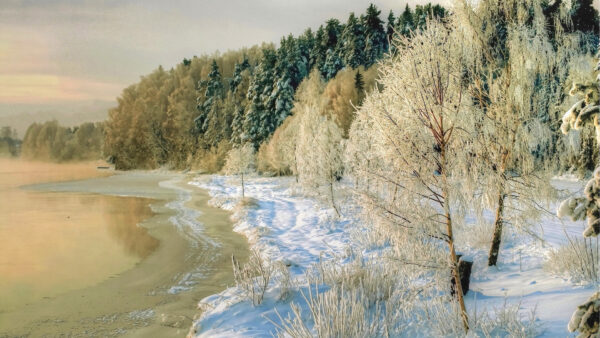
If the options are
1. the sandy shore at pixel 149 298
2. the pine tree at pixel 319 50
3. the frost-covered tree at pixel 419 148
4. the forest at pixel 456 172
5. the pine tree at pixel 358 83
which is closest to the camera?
the forest at pixel 456 172

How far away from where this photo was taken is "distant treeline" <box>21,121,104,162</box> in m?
99.9

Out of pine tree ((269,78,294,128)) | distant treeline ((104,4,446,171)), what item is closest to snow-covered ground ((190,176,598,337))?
distant treeline ((104,4,446,171))

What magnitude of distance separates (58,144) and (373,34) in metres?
90.8

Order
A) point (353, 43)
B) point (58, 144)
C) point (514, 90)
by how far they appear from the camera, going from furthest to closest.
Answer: point (58, 144) → point (353, 43) → point (514, 90)

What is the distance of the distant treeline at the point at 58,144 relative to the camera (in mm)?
99938

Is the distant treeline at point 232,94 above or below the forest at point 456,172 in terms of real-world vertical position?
above

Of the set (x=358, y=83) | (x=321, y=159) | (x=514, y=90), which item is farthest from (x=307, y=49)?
(x=514, y=90)

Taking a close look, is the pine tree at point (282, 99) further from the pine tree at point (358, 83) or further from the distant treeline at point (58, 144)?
the distant treeline at point (58, 144)

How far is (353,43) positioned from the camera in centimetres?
5875

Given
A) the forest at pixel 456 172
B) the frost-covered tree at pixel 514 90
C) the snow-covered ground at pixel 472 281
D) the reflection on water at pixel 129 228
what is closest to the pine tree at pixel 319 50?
the reflection on water at pixel 129 228

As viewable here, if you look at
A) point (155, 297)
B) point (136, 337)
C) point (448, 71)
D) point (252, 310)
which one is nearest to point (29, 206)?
point (155, 297)

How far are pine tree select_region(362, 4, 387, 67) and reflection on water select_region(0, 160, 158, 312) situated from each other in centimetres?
4461

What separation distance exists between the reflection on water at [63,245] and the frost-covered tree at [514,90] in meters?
10.8

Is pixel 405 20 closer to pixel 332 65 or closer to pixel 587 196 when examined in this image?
pixel 332 65
